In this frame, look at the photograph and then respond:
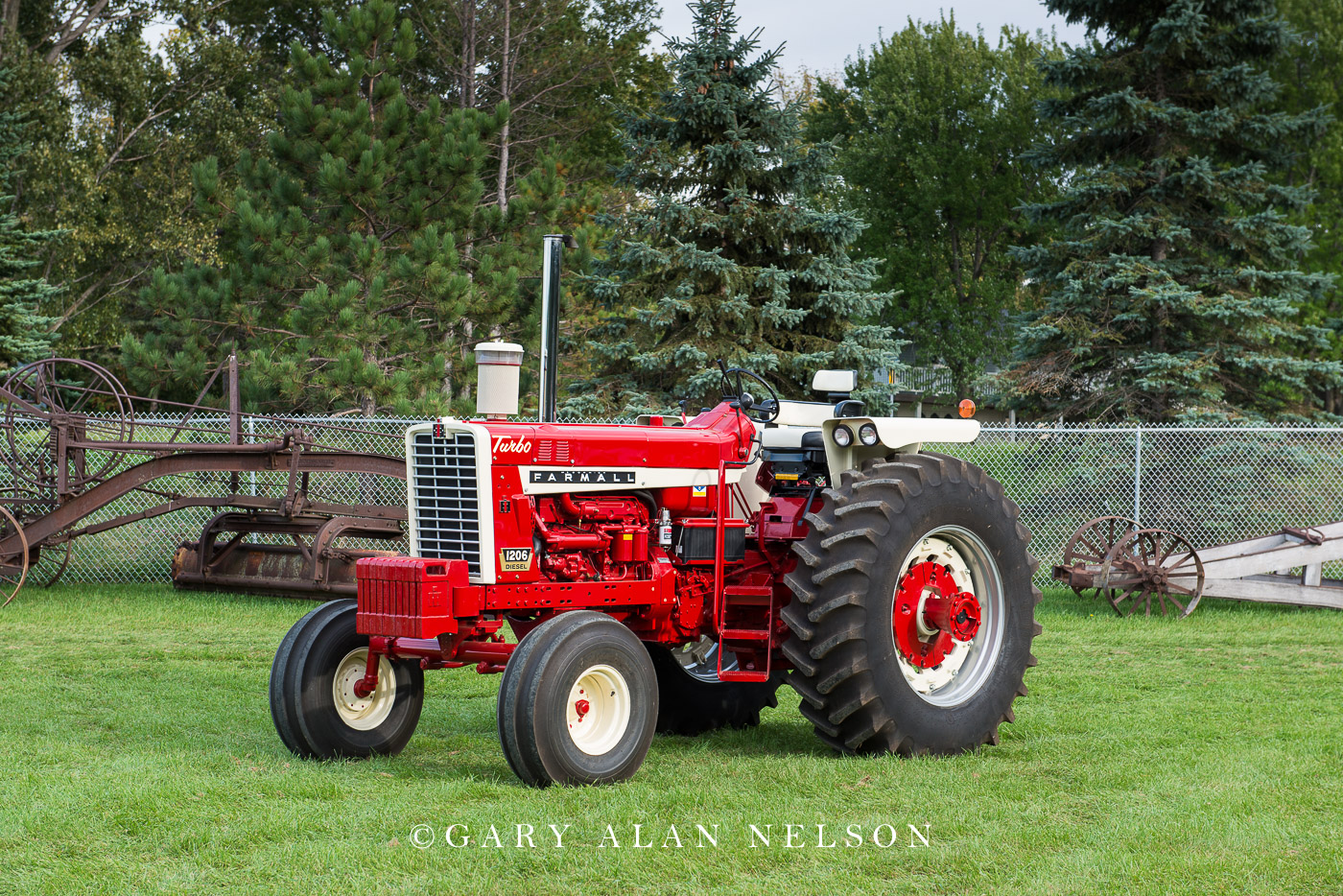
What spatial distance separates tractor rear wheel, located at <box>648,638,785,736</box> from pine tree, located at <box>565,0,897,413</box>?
25.4ft

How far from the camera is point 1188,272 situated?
15.0 meters

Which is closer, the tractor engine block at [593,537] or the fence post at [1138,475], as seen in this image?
the tractor engine block at [593,537]

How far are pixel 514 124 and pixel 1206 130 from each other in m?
14.7

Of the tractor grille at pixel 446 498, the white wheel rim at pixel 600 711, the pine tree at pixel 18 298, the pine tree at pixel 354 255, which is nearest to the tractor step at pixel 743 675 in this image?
the white wheel rim at pixel 600 711

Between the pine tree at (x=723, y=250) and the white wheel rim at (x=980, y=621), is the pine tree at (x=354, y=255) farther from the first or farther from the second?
the white wheel rim at (x=980, y=621)

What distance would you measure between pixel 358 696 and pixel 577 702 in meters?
1.20

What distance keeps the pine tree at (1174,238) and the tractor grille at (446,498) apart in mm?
10774

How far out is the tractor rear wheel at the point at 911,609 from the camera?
18.1 ft

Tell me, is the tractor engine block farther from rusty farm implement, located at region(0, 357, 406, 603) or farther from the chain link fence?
the chain link fence

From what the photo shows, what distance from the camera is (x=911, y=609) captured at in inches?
235

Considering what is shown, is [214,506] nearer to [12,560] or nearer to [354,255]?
[12,560]

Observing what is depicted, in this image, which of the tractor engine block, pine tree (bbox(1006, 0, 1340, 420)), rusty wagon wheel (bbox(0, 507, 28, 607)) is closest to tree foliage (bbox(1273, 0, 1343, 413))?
pine tree (bbox(1006, 0, 1340, 420))

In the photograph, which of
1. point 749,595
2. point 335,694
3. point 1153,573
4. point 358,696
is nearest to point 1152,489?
point 1153,573

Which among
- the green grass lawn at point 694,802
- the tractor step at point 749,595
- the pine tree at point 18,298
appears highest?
the pine tree at point 18,298
